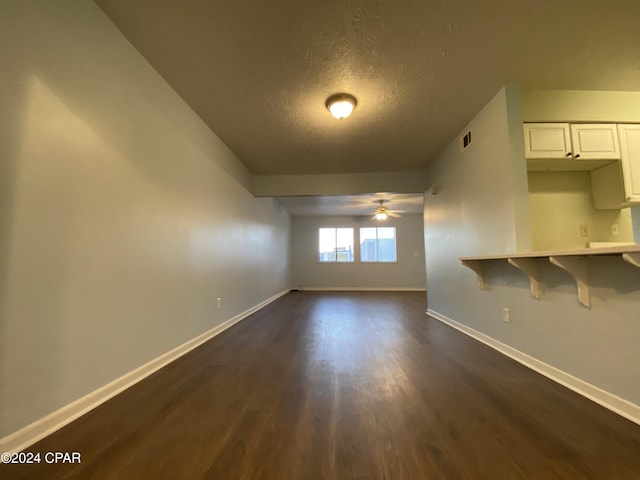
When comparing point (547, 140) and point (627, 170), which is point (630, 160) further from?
point (547, 140)

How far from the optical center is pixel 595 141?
90.2 inches

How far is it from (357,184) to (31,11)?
3.72m

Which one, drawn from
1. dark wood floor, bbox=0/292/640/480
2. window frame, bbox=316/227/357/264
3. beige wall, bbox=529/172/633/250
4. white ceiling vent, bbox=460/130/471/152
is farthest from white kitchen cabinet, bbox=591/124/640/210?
window frame, bbox=316/227/357/264

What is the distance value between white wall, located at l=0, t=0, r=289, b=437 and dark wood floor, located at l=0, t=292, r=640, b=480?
11.8 inches

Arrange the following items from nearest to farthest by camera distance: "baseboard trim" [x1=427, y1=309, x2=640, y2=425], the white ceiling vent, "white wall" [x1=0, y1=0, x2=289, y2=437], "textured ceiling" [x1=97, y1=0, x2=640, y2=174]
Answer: "white wall" [x1=0, y1=0, x2=289, y2=437]
"baseboard trim" [x1=427, y1=309, x2=640, y2=425]
"textured ceiling" [x1=97, y1=0, x2=640, y2=174]
the white ceiling vent

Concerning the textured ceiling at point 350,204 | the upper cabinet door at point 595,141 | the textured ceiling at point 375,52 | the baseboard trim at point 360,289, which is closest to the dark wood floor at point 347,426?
the upper cabinet door at point 595,141

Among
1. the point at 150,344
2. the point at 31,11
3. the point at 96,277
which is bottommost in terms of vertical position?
the point at 150,344

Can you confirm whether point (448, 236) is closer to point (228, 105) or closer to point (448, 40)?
point (448, 40)

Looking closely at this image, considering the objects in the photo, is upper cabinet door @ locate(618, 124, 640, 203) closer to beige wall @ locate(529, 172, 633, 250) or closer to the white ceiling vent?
beige wall @ locate(529, 172, 633, 250)

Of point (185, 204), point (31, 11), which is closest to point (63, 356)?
point (185, 204)

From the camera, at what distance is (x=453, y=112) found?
262 cm

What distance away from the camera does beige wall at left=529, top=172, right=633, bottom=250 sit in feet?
8.36

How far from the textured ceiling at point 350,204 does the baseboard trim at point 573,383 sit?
3.72m

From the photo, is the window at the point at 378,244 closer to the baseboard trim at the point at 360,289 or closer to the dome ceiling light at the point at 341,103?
the baseboard trim at the point at 360,289
